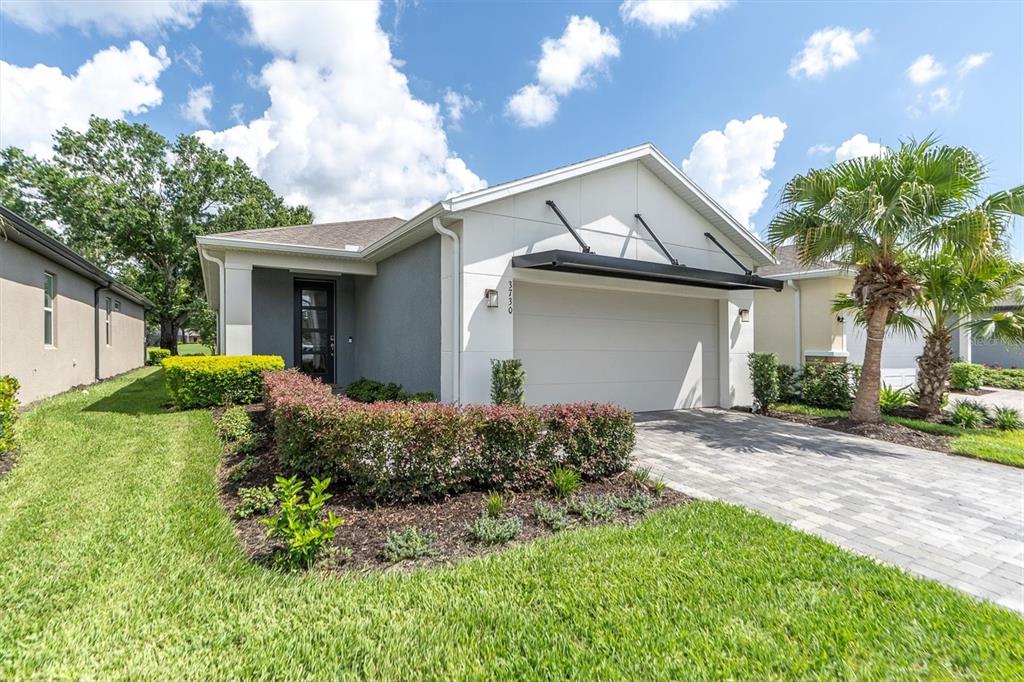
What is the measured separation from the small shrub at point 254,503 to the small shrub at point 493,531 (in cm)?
191

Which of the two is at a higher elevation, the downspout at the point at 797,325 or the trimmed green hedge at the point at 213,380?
the downspout at the point at 797,325

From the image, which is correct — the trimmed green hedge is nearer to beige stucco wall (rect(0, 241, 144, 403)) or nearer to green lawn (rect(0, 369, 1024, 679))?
beige stucco wall (rect(0, 241, 144, 403))

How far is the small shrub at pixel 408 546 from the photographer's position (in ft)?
11.2

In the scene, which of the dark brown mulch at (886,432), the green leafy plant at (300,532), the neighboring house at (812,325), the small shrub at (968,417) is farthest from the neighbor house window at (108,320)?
the small shrub at (968,417)

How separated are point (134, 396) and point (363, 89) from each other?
30.0 ft

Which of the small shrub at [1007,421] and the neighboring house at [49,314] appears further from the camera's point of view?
the small shrub at [1007,421]

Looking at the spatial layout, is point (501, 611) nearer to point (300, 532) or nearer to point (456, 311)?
point (300, 532)

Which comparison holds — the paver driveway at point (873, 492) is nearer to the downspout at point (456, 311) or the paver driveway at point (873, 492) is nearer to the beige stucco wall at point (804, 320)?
the downspout at point (456, 311)

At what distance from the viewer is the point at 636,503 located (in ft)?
14.7

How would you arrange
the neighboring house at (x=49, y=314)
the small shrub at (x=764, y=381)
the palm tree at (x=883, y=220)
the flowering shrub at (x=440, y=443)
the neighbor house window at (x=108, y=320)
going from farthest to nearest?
the neighbor house window at (x=108, y=320), the small shrub at (x=764, y=381), the neighboring house at (x=49, y=314), the palm tree at (x=883, y=220), the flowering shrub at (x=440, y=443)

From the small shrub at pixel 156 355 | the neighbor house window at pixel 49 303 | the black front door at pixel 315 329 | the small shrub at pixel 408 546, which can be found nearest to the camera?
the small shrub at pixel 408 546

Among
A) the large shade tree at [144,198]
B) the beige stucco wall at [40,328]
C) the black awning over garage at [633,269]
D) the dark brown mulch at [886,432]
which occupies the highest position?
the large shade tree at [144,198]

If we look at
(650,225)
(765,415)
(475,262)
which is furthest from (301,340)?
(765,415)

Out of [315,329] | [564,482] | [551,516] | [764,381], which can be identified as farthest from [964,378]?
[315,329]
